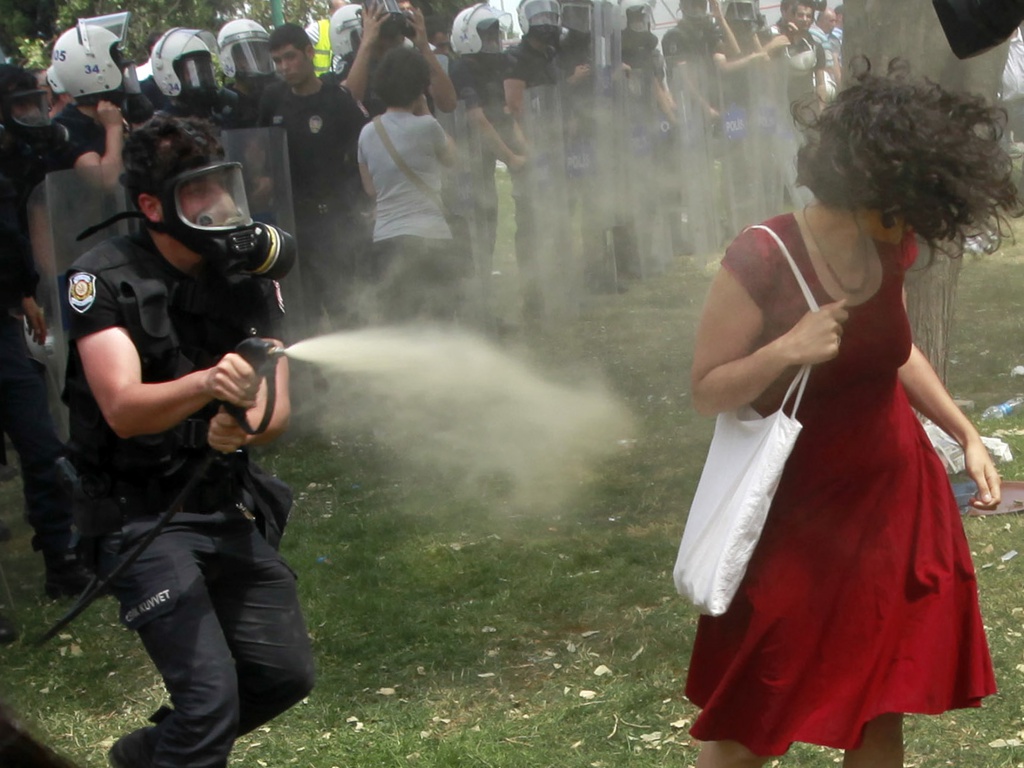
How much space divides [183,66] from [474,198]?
248 cm

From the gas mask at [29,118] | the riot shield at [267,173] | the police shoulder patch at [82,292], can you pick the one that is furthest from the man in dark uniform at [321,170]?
the police shoulder patch at [82,292]

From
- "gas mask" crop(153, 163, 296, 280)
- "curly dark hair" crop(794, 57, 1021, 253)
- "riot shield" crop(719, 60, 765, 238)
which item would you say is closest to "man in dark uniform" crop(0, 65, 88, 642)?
"gas mask" crop(153, 163, 296, 280)

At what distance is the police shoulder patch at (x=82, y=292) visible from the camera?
125 inches

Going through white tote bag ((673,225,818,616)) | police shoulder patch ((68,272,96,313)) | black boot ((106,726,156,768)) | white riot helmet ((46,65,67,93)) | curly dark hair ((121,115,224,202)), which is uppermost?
white riot helmet ((46,65,67,93))

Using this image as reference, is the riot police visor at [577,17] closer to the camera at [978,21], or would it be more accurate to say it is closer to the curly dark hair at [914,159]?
the camera at [978,21]

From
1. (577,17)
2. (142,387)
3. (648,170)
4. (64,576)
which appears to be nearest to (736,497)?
(142,387)

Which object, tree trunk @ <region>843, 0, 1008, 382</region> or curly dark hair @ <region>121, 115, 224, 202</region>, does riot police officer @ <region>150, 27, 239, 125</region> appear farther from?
curly dark hair @ <region>121, 115, 224, 202</region>

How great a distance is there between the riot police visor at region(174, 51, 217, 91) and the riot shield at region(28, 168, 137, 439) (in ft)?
5.23

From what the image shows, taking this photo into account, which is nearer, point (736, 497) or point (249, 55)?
point (736, 497)

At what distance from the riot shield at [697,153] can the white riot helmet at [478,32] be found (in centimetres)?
210

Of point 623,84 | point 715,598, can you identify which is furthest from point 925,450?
point 623,84

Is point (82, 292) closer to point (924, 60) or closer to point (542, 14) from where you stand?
point (924, 60)

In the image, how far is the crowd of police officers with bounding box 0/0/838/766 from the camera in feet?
10.7

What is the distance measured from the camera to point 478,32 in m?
10.9
